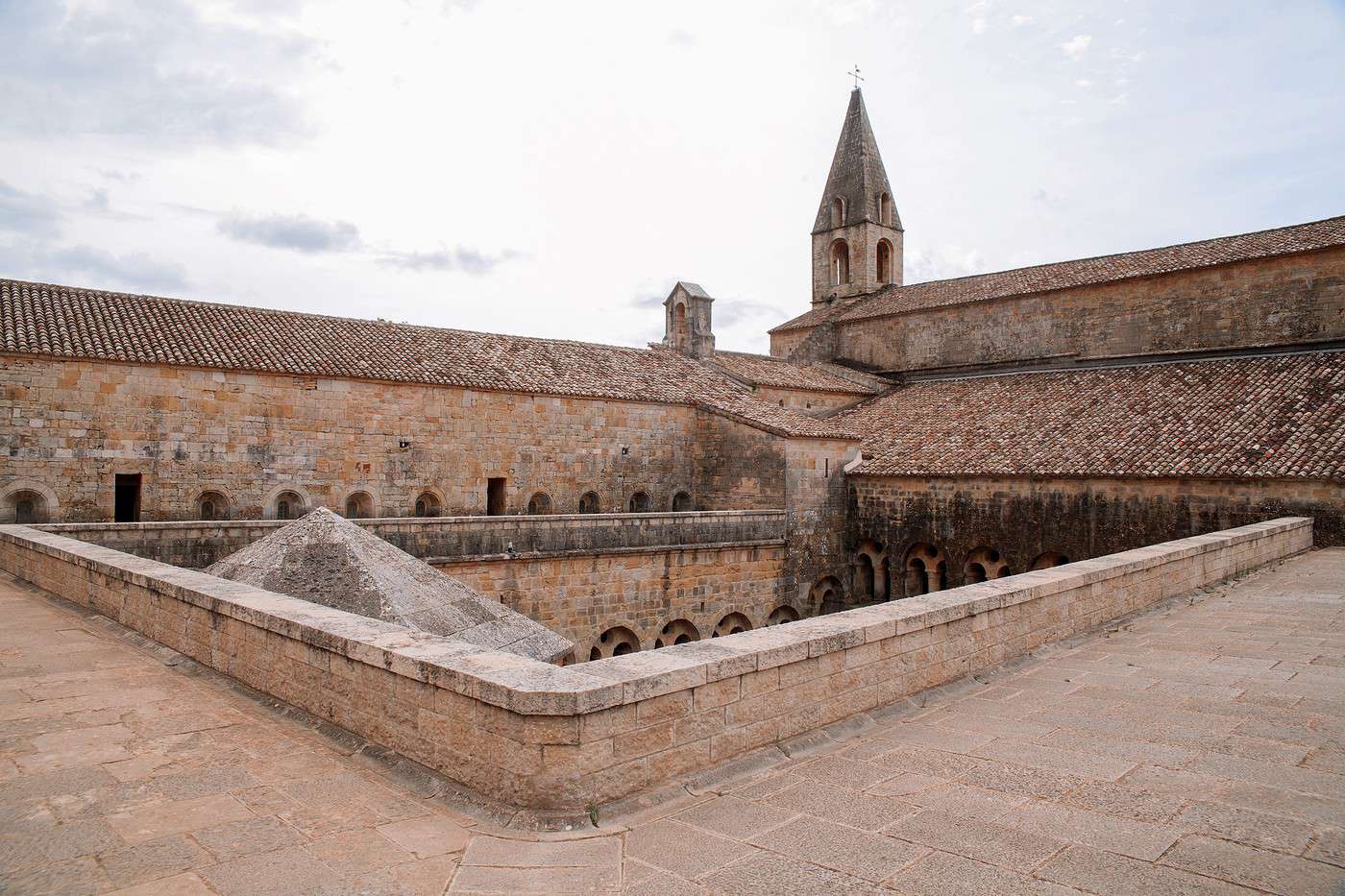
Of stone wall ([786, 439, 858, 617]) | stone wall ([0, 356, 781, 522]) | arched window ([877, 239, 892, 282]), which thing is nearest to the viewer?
stone wall ([0, 356, 781, 522])

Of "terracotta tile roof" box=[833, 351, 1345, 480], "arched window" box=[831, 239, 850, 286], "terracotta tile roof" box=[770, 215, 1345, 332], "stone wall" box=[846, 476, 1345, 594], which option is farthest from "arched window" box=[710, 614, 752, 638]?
"arched window" box=[831, 239, 850, 286]

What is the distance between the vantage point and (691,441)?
23875mm

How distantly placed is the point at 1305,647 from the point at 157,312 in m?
20.4

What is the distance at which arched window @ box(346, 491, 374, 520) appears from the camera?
745 inches

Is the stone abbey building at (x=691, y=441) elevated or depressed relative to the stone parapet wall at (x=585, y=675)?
elevated

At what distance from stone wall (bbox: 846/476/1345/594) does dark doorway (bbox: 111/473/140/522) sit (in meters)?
16.2

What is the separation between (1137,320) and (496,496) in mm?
18685

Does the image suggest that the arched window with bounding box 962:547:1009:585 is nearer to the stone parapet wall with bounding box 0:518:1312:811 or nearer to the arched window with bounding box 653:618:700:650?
the arched window with bounding box 653:618:700:650

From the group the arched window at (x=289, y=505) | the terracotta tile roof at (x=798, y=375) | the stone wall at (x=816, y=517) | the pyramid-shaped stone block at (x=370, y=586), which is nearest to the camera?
the pyramid-shaped stone block at (x=370, y=586)

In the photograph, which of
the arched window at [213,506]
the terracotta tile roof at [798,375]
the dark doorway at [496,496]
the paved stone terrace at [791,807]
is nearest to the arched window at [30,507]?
the arched window at [213,506]

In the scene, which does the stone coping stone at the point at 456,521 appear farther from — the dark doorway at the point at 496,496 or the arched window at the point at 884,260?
the arched window at the point at 884,260

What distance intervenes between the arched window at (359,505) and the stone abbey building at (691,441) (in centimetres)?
12

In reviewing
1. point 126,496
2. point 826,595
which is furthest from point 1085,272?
point 126,496

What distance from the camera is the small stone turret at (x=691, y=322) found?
27562 mm
